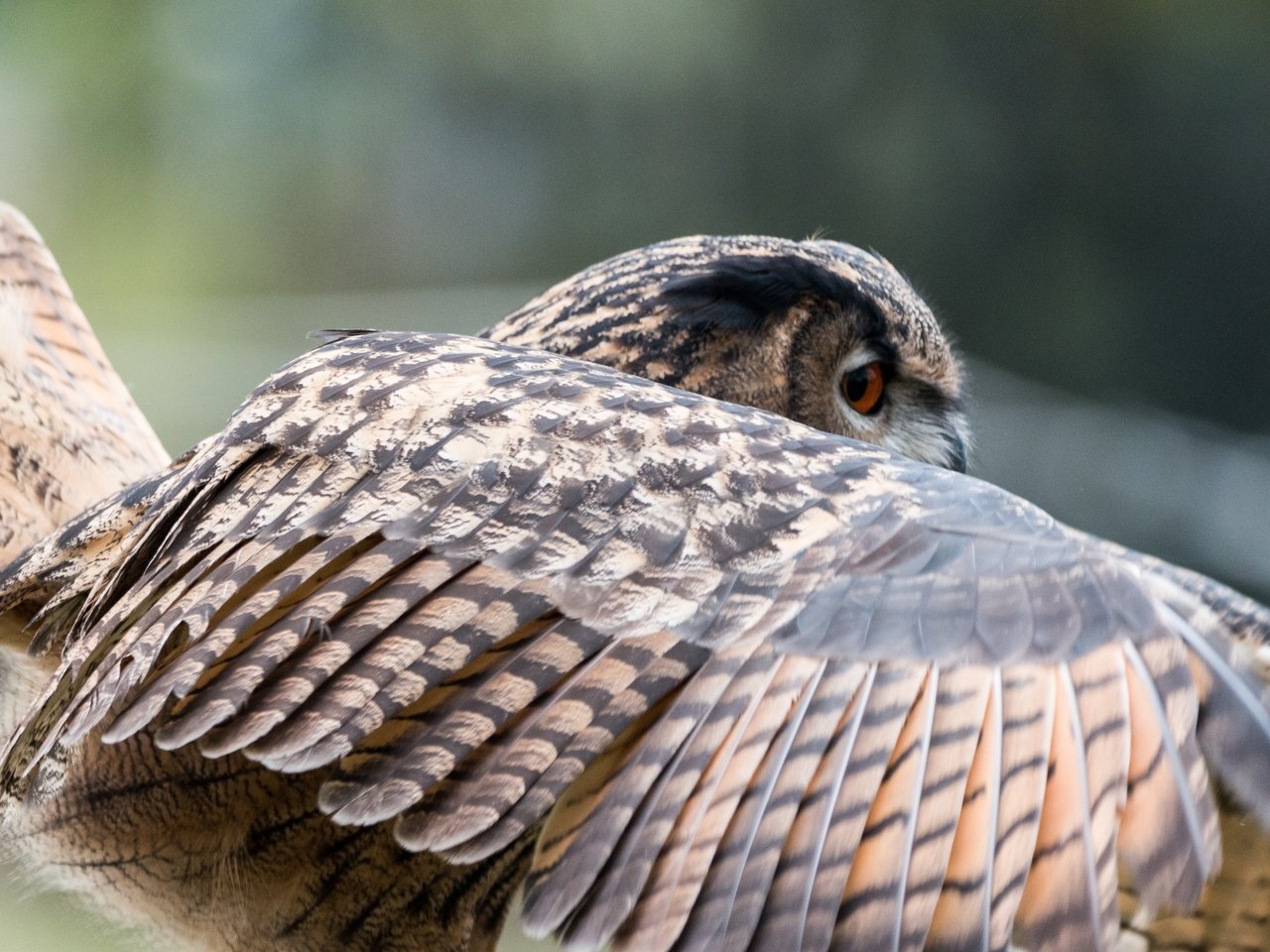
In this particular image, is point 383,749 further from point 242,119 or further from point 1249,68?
point 242,119

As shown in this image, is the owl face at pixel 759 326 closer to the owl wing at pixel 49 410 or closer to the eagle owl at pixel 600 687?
the eagle owl at pixel 600 687

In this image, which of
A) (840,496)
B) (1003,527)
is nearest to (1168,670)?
(1003,527)

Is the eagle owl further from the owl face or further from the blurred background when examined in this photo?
the blurred background

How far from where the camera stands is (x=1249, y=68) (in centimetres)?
523

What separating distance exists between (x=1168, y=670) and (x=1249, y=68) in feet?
16.8

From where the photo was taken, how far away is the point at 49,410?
1.76m

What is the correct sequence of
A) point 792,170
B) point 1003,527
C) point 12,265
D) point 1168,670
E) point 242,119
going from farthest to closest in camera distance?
1. point 242,119
2. point 792,170
3. point 12,265
4. point 1003,527
5. point 1168,670

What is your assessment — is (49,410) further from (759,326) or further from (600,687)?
(600,687)

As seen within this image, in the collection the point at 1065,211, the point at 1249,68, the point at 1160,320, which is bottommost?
the point at 1160,320

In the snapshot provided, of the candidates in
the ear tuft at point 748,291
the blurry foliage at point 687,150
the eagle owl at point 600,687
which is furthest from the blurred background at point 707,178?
the eagle owl at point 600,687

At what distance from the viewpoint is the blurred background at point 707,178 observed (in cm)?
519

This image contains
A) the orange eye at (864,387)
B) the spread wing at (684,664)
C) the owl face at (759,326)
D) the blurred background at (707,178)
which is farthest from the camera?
the blurred background at (707,178)

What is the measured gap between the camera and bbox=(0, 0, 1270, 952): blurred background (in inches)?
204

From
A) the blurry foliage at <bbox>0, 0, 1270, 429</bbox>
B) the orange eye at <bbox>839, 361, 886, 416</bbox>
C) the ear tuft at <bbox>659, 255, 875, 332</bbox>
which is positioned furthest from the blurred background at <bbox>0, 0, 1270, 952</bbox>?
the ear tuft at <bbox>659, 255, 875, 332</bbox>
